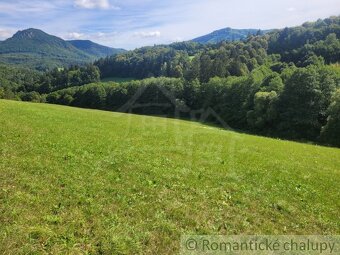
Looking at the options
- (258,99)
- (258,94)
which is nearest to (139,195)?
(258,99)

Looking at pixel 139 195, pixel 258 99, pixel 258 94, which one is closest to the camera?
pixel 139 195

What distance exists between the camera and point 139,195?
53.5 ft

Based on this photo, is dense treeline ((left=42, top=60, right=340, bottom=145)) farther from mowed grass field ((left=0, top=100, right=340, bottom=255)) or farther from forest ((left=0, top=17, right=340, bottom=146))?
mowed grass field ((left=0, top=100, right=340, bottom=255))

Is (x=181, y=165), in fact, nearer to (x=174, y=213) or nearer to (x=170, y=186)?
(x=170, y=186)

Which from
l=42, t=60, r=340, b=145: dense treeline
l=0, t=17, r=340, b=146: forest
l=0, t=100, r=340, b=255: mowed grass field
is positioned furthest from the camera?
l=0, t=17, r=340, b=146: forest

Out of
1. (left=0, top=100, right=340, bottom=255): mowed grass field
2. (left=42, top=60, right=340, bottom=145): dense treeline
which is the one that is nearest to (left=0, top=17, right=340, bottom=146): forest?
(left=42, top=60, right=340, bottom=145): dense treeline

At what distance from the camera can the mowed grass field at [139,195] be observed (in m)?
12.6

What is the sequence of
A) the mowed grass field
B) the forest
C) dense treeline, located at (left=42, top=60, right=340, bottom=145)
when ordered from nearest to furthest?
the mowed grass field
dense treeline, located at (left=42, top=60, right=340, bottom=145)
the forest

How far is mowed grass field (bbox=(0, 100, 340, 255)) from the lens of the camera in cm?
1259

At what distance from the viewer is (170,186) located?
17875 mm

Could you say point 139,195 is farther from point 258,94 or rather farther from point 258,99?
point 258,94

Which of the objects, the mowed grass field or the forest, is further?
the forest

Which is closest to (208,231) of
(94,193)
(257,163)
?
(94,193)

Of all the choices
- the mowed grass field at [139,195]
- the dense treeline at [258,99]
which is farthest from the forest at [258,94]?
the mowed grass field at [139,195]
